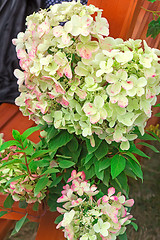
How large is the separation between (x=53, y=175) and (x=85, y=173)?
0.33 feet

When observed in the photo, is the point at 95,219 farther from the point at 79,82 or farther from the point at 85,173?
the point at 79,82

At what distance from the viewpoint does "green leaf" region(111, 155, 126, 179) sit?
0.73 metres

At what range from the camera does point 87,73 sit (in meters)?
0.69

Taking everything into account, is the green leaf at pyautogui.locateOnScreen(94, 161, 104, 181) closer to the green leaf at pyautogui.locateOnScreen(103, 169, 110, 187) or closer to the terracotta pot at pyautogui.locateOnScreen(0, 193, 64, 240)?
the green leaf at pyautogui.locateOnScreen(103, 169, 110, 187)

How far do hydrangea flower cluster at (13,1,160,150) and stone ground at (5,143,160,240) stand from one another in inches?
33.4

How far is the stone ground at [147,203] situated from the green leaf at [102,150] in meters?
0.75

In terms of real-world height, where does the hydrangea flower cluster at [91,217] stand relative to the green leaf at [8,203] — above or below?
above

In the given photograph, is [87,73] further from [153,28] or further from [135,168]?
[153,28]

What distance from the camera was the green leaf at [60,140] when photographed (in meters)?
0.80

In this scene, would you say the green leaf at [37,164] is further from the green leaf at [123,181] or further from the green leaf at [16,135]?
the green leaf at [123,181]

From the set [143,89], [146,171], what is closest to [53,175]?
[143,89]

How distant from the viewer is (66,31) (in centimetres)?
65

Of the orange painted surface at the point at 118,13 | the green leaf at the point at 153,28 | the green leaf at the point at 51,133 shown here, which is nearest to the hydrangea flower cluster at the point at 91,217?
the green leaf at the point at 51,133

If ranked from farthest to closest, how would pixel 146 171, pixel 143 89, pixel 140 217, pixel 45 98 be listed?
pixel 146 171 < pixel 140 217 < pixel 45 98 < pixel 143 89
